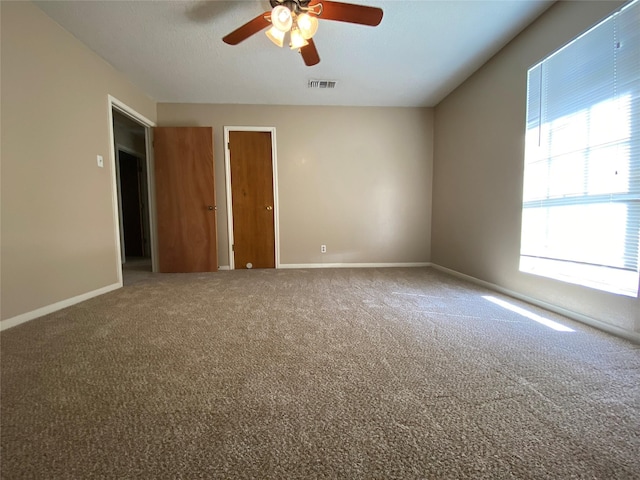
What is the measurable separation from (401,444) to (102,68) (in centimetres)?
400

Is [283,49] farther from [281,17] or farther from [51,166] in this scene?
[51,166]

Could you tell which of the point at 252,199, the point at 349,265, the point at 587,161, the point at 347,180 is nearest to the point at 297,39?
the point at 347,180

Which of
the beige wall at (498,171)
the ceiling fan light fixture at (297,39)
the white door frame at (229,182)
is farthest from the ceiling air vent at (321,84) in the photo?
the beige wall at (498,171)

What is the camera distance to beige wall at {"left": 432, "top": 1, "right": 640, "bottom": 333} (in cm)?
176

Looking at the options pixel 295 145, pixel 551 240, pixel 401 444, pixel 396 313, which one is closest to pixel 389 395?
pixel 401 444

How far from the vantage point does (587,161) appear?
5.75ft

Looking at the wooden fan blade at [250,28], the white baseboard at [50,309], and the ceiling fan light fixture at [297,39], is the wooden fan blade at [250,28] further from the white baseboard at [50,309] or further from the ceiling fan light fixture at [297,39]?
the white baseboard at [50,309]

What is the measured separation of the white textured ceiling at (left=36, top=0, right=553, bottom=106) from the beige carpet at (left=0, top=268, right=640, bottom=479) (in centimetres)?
248

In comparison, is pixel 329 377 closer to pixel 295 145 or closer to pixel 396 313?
pixel 396 313

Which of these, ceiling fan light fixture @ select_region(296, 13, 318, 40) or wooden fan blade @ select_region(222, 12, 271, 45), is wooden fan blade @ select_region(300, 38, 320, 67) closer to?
ceiling fan light fixture @ select_region(296, 13, 318, 40)

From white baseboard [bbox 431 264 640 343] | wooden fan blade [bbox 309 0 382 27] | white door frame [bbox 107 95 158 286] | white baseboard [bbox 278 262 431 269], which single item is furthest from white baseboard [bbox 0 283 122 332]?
white baseboard [bbox 431 264 640 343]

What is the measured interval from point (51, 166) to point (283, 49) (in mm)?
2336

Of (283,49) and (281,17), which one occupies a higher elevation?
(283,49)

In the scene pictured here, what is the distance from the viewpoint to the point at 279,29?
70.7 inches
